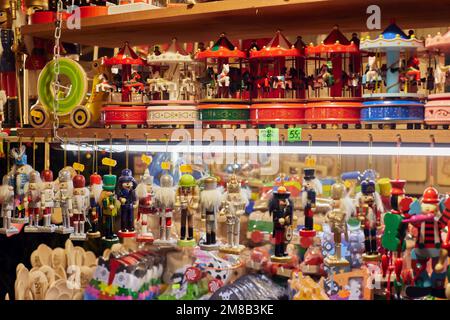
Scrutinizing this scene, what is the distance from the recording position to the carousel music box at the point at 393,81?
1.80 metres

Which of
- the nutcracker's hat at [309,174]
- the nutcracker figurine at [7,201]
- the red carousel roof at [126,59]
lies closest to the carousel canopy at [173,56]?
the red carousel roof at [126,59]

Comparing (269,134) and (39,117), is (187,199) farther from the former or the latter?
(39,117)

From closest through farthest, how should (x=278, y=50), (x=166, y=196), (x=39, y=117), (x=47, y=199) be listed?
(x=278, y=50), (x=166, y=196), (x=47, y=199), (x=39, y=117)

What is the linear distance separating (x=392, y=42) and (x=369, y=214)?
17.7 inches

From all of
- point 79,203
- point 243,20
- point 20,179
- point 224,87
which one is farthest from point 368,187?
point 20,179

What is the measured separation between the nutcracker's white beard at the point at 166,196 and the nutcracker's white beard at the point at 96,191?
0.26 meters

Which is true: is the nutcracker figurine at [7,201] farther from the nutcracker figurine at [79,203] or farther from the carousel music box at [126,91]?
the carousel music box at [126,91]

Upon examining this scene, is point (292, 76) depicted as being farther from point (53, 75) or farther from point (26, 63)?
point (26, 63)

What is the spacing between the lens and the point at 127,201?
7.09ft

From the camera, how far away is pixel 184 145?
6.97 ft

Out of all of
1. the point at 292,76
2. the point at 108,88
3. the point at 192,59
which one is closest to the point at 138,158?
the point at 108,88

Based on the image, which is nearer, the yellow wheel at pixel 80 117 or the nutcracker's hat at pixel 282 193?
the nutcracker's hat at pixel 282 193

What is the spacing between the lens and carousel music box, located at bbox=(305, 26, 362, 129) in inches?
74.6

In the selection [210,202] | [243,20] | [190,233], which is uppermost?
[243,20]
